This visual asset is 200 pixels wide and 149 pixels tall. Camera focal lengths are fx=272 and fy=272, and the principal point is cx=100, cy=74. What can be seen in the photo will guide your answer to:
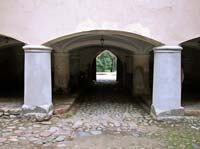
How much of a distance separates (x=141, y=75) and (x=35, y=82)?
4.75m

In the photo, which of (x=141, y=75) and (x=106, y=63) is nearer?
(x=141, y=75)

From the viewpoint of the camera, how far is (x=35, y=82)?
639 cm

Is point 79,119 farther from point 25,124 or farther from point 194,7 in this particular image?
point 194,7

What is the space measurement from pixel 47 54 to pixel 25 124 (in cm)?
173

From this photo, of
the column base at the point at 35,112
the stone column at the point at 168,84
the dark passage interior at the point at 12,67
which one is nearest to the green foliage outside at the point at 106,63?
the dark passage interior at the point at 12,67

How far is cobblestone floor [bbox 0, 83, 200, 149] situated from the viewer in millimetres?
4871

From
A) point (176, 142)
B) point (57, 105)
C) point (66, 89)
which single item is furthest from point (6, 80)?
point (176, 142)

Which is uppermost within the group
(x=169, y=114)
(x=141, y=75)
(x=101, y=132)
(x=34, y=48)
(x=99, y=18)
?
(x=99, y=18)

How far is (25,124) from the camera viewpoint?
6.04 meters

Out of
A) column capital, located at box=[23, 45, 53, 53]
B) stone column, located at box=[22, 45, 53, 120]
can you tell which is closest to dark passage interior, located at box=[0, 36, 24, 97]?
stone column, located at box=[22, 45, 53, 120]

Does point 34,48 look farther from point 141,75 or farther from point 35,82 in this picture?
point 141,75

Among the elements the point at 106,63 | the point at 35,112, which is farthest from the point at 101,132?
the point at 106,63

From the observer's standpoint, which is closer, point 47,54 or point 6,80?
point 47,54

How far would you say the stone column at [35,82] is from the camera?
6359 mm
